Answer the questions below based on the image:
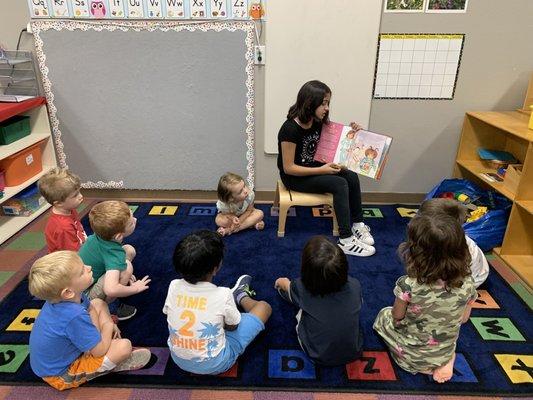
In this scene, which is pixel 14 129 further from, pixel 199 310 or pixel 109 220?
pixel 199 310

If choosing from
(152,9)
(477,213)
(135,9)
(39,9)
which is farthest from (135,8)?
(477,213)

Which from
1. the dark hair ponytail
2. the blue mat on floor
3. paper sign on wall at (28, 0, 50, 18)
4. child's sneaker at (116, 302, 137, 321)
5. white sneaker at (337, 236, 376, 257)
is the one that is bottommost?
the blue mat on floor

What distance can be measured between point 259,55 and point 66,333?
2.16m

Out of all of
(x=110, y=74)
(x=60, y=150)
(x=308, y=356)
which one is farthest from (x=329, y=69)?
(x=60, y=150)

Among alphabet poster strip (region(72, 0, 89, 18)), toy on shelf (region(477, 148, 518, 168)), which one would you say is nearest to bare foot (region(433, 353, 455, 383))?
toy on shelf (region(477, 148, 518, 168))

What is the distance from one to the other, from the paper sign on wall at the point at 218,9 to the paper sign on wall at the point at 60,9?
3.27ft

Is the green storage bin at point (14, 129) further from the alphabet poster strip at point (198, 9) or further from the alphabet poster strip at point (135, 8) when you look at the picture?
the alphabet poster strip at point (198, 9)

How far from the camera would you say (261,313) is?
1968 mm

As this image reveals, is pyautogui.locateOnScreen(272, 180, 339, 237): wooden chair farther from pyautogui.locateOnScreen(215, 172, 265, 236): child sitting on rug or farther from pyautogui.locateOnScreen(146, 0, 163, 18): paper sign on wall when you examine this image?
pyautogui.locateOnScreen(146, 0, 163, 18): paper sign on wall

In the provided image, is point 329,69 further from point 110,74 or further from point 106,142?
point 106,142

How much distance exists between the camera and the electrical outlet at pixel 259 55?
2.86 m

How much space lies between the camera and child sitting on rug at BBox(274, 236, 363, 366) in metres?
1.55

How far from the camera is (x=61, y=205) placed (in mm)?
2062

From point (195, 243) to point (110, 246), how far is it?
547 mm
